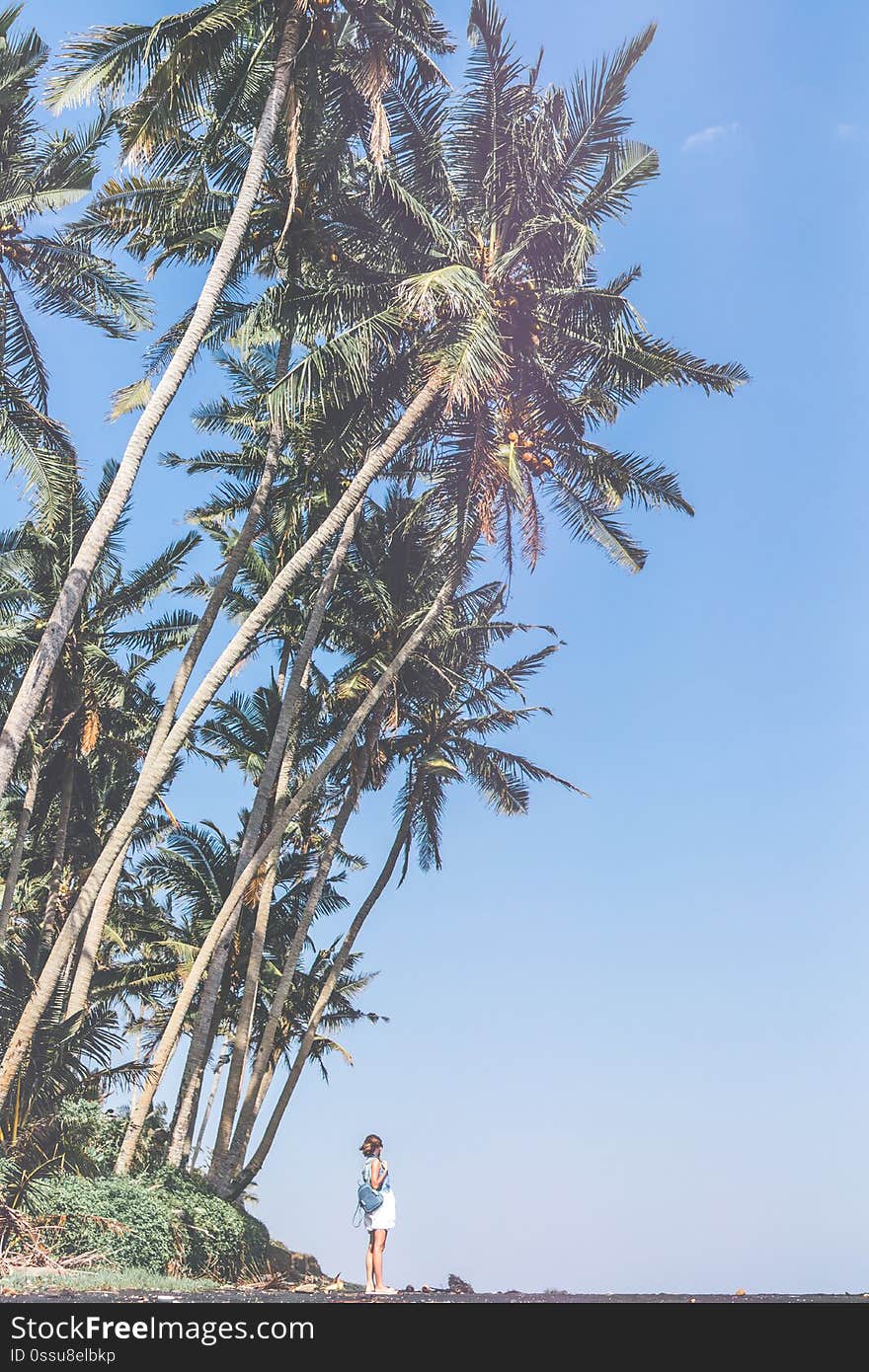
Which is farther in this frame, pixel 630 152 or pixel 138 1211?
pixel 630 152

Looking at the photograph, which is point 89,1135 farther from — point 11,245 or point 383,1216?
point 11,245

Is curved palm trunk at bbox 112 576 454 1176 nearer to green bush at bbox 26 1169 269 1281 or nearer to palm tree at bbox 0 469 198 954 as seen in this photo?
green bush at bbox 26 1169 269 1281

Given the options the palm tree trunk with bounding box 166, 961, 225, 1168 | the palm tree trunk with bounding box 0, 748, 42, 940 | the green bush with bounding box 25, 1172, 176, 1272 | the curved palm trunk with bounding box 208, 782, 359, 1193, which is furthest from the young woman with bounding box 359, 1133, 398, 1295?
the palm tree trunk with bounding box 0, 748, 42, 940

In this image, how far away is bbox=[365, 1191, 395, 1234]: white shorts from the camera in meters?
11.0

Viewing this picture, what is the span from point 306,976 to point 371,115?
751 inches

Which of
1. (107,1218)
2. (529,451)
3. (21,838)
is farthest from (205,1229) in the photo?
(529,451)

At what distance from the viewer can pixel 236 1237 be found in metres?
14.6

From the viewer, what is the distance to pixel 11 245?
58.7ft

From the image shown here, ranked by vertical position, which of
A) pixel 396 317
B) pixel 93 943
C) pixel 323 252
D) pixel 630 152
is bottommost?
pixel 93 943

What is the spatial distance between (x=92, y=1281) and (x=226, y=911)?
735cm

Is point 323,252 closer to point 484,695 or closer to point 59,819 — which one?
point 484,695

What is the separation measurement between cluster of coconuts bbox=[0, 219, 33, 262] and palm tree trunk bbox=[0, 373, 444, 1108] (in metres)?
6.79

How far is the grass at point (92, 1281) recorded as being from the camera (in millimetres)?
8844
